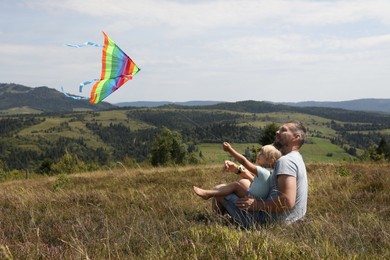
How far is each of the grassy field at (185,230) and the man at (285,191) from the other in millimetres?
222

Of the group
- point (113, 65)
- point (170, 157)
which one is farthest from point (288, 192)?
point (170, 157)

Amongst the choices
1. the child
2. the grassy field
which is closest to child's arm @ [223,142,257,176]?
the child

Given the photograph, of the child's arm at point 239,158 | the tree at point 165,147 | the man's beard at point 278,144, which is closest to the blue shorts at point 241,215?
the child's arm at point 239,158

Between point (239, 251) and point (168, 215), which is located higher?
point (239, 251)

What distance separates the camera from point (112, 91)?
6.92 m

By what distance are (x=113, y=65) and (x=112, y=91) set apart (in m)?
0.56

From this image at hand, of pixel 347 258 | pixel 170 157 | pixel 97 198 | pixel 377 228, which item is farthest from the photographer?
pixel 170 157

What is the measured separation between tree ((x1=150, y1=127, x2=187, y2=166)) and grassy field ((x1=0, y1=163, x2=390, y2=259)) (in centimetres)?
5444

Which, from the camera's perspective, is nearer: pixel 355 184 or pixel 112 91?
pixel 112 91

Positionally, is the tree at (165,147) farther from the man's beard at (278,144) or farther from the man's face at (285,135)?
the man's face at (285,135)

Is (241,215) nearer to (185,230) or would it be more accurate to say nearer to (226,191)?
(226,191)

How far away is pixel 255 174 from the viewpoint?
5.49 m

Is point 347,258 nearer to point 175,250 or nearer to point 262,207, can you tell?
point 175,250

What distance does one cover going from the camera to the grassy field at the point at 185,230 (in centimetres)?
350
